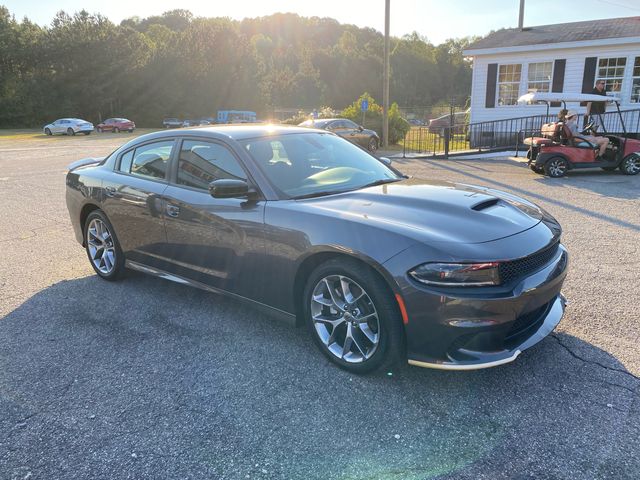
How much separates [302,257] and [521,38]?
20140 millimetres

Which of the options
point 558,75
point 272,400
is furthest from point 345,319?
point 558,75

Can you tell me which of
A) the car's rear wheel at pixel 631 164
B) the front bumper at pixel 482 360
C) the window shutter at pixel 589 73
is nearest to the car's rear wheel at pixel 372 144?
the window shutter at pixel 589 73

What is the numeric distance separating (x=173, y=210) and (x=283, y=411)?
6.67 feet

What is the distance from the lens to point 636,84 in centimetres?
1750

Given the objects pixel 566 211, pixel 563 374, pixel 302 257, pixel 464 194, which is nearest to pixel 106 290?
pixel 302 257

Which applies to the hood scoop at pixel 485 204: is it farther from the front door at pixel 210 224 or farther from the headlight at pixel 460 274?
the front door at pixel 210 224

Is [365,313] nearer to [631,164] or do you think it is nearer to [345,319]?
[345,319]

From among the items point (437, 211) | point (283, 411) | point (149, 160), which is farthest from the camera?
point (149, 160)

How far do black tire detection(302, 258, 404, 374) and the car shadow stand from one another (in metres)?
0.14

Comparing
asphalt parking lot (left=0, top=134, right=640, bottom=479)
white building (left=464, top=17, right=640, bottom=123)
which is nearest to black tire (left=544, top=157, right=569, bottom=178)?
asphalt parking lot (left=0, top=134, right=640, bottom=479)

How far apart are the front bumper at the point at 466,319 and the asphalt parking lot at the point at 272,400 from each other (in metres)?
0.31

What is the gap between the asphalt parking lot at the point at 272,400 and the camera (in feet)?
8.05

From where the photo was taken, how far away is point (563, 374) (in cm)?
313

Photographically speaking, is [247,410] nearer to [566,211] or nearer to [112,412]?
[112,412]
